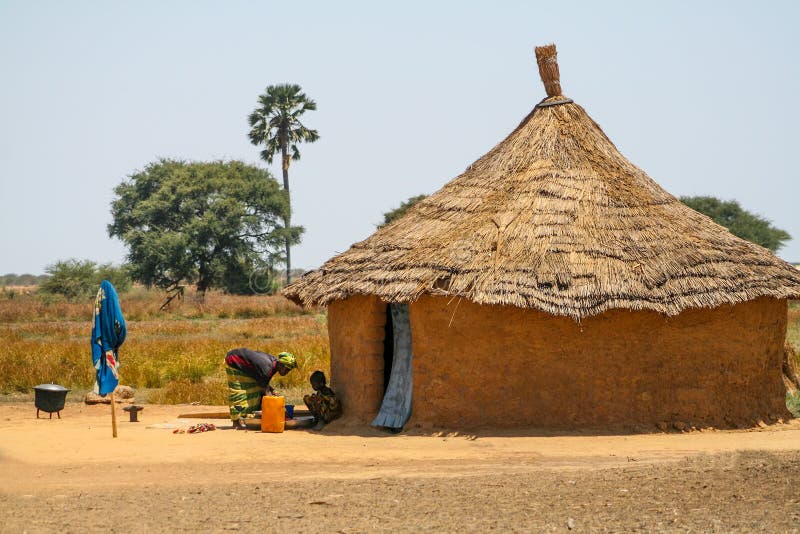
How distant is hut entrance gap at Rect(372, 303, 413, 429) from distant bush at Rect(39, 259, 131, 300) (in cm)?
3230

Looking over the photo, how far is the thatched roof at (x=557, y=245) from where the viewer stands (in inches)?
448

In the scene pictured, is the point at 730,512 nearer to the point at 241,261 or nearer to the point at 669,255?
Answer: the point at 669,255

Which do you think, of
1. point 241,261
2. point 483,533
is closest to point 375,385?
point 483,533

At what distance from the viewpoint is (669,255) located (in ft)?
39.0

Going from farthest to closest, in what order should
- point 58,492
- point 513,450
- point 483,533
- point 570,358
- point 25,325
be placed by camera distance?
point 25,325 < point 570,358 < point 513,450 < point 58,492 < point 483,533

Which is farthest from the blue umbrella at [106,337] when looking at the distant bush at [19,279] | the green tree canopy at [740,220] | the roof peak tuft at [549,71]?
the distant bush at [19,279]

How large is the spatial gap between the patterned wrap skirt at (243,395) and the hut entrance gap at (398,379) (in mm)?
1480

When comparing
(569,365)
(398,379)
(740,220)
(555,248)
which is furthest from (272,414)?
(740,220)

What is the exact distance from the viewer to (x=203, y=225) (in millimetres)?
41875

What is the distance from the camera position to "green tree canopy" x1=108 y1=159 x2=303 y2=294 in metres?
42.2

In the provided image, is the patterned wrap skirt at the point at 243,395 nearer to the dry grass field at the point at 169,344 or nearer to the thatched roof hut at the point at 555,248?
the thatched roof hut at the point at 555,248

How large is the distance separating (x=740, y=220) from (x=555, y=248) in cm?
3601

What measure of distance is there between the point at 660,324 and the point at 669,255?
2.59 feet

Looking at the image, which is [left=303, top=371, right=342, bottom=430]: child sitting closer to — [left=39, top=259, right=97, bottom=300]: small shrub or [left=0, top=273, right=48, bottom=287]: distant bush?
[left=39, top=259, right=97, bottom=300]: small shrub
